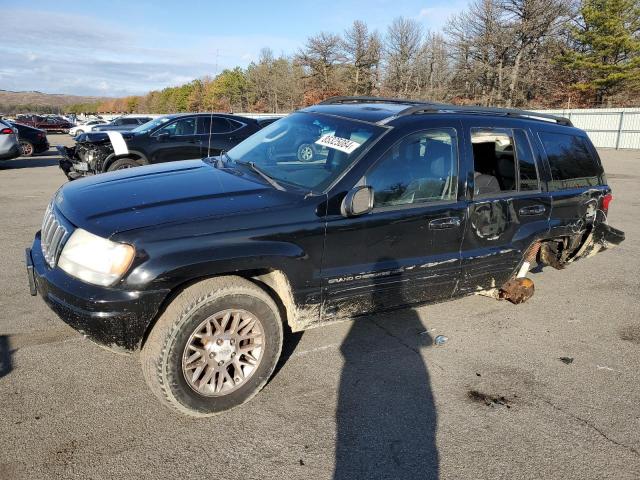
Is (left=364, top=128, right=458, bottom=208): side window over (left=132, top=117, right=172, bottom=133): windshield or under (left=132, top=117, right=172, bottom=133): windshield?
under

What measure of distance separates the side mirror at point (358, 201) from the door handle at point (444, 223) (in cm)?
68

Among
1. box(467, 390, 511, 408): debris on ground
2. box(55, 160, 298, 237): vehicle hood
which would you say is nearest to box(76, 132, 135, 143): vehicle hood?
box(55, 160, 298, 237): vehicle hood

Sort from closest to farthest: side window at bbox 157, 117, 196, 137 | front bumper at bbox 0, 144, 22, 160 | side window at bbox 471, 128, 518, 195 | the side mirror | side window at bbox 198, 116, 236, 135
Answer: the side mirror
side window at bbox 471, 128, 518, 195
side window at bbox 157, 117, 196, 137
side window at bbox 198, 116, 236, 135
front bumper at bbox 0, 144, 22, 160

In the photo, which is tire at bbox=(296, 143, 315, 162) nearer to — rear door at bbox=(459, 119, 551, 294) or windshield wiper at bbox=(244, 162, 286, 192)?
windshield wiper at bbox=(244, 162, 286, 192)

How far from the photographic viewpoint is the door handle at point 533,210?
4.12m

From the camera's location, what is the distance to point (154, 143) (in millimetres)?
10172

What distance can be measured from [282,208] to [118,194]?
108 centimetres

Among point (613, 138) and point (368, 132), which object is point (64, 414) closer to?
point (368, 132)

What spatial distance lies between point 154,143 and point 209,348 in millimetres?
8277

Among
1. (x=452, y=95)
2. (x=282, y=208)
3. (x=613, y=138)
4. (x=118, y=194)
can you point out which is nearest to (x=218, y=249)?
(x=282, y=208)

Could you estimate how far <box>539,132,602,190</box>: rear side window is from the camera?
172 inches

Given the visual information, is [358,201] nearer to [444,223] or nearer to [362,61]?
[444,223]

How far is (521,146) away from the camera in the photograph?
4.21 meters

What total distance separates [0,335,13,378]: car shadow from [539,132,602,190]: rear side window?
4526 millimetres
